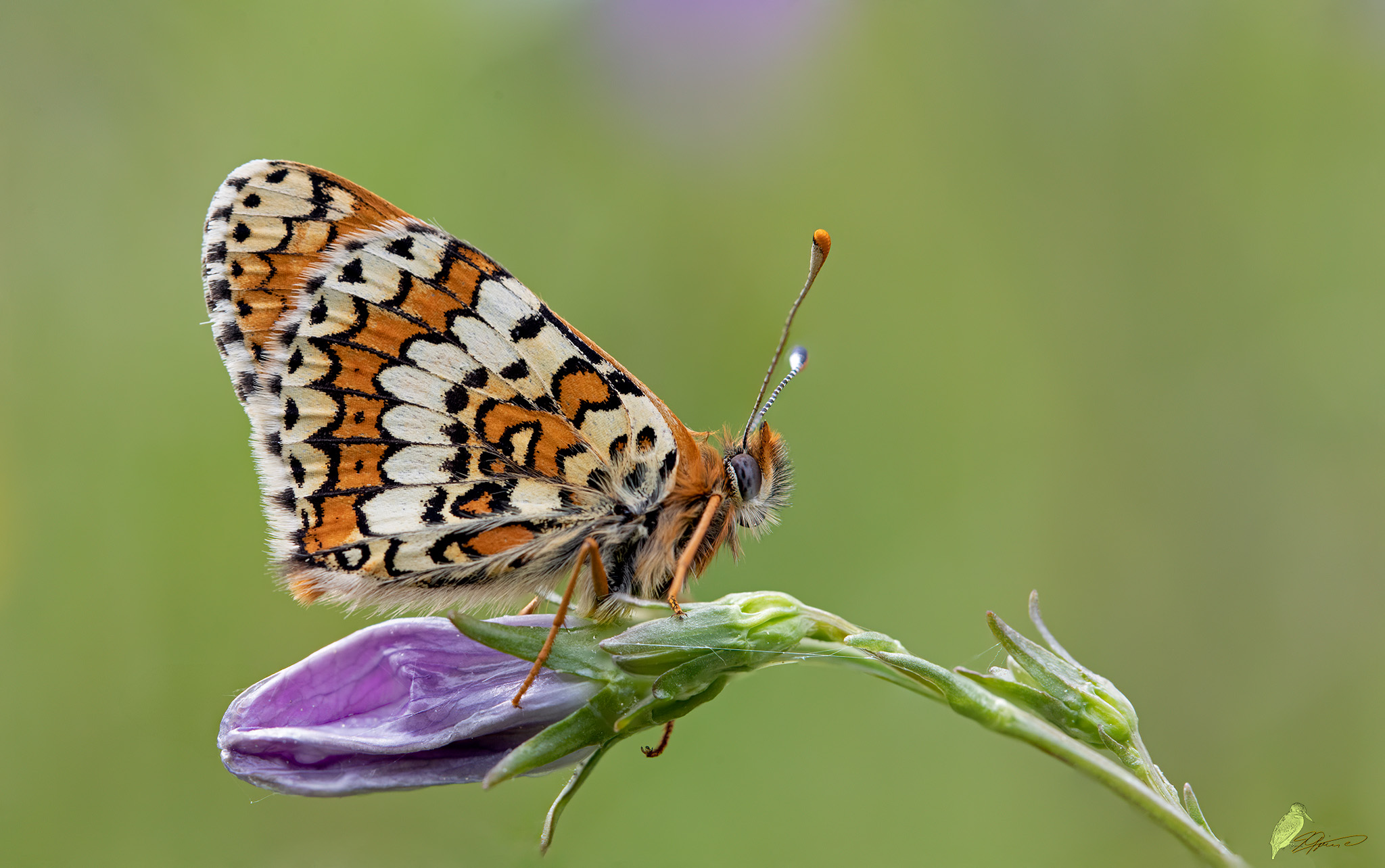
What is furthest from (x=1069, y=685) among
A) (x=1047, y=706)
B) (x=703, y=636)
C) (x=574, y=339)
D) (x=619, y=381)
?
(x=574, y=339)

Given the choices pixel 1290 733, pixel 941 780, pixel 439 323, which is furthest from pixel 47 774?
pixel 1290 733

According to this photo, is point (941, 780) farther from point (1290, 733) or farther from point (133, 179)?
point (133, 179)

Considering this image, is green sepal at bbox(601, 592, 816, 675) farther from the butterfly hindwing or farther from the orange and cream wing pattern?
the butterfly hindwing

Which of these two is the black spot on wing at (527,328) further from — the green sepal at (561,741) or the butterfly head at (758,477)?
the green sepal at (561,741)

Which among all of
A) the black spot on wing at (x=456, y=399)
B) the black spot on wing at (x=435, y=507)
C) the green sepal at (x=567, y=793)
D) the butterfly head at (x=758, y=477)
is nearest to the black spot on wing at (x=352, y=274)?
the black spot on wing at (x=456, y=399)

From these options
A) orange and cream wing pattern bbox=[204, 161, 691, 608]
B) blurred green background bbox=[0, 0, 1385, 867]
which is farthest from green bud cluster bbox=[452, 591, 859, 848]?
blurred green background bbox=[0, 0, 1385, 867]
